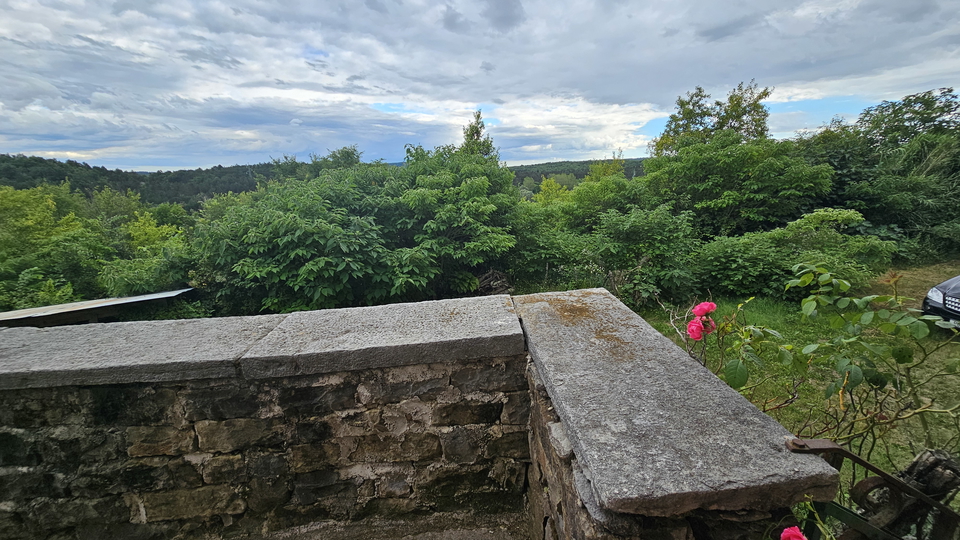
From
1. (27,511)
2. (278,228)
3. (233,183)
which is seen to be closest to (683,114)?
(278,228)

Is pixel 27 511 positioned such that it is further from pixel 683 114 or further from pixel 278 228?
pixel 683 114

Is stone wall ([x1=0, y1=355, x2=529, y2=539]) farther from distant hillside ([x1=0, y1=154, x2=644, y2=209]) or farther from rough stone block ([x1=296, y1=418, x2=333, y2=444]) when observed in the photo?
distant hillside ([x1=0, y1=154, x2=644, y2=209])

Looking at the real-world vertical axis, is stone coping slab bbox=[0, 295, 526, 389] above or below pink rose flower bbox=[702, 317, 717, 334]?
below

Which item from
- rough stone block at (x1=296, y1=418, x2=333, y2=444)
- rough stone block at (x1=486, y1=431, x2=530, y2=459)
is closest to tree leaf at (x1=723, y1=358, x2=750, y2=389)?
rough stone block at (x1=486, y1=431, x2=530, y2=459)

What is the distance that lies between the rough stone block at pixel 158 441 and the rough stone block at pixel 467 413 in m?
1.04

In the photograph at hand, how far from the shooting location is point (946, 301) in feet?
13.1

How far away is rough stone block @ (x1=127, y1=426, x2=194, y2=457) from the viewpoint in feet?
5.21

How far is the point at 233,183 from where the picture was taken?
34.4 meters

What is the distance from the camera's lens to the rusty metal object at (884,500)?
3.05 feet

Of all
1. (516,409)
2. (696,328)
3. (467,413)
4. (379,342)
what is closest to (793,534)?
(696,328)

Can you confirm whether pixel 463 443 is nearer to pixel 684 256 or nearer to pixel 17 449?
pixel 17 449

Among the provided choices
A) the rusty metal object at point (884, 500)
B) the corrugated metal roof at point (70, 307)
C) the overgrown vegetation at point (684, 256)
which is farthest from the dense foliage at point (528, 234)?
the rusty metal object at point (884, 500)

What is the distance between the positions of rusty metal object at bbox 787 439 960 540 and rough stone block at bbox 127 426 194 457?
212 centimetres

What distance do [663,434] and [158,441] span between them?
1937 mm
